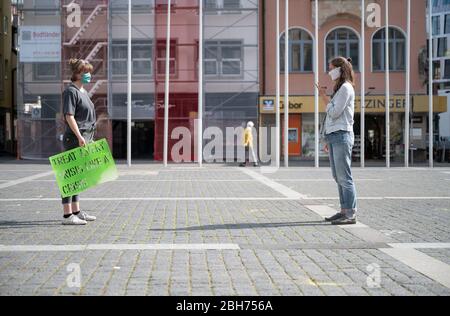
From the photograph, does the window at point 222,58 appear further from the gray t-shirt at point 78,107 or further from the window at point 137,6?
the gray t-shirt at point 78,107

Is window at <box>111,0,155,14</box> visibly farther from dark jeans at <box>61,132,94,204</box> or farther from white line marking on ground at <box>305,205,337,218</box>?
dark jeans at <box>61,132,94,204</box>

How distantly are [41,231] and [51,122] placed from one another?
2422 centimetres

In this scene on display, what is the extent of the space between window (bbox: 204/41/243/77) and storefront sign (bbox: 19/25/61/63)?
7247mm

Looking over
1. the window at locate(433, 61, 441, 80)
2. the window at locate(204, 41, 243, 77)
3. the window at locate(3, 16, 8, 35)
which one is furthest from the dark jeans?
the window at locate(433, 61, 441, 80)

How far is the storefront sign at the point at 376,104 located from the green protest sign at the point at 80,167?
22.2m

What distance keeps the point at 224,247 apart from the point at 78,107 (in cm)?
285

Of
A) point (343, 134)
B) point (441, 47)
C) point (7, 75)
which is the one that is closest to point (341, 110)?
point (343, 134)

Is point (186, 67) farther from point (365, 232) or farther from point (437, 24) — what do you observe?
point (437, 24)

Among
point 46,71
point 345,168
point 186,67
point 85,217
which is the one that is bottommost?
point 85,217

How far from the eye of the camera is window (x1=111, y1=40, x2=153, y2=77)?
98.8ft

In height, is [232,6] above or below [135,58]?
above

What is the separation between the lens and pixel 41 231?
6.95 m

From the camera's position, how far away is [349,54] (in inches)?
1241

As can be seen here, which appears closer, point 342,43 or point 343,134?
point 343,134
